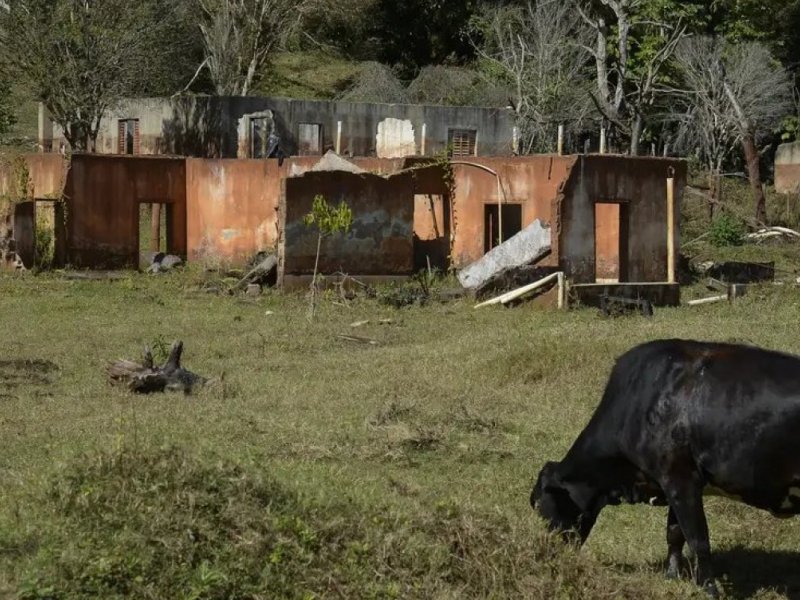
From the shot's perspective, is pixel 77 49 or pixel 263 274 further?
pixel 77 49

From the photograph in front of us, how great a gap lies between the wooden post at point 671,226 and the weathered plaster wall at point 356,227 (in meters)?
5.06

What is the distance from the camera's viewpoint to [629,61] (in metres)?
46.3

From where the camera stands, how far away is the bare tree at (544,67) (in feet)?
147

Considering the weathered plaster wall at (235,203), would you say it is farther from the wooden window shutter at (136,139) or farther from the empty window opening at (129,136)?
the empty window opening at (129,136)

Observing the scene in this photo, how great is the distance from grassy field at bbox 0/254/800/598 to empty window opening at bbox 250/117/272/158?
1640 cm

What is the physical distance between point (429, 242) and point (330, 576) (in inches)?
929

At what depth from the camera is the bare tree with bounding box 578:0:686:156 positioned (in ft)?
130

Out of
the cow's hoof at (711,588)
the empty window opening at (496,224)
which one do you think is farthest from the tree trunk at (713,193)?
the cow's hoof at (711,588)

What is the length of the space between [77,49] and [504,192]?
13.6 m

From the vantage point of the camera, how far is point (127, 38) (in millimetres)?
36625

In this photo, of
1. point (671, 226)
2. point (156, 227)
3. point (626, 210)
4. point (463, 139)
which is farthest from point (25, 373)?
point (463, 139)

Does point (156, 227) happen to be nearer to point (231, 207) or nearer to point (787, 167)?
point (231, 207)

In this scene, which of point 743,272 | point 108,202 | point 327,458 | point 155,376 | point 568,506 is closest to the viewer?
point 568,506

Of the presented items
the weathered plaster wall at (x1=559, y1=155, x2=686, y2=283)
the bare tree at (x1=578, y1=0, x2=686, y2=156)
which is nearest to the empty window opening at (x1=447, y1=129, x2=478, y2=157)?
the bare tree at (x1=578, y1=0, x2=686, y2=156)
